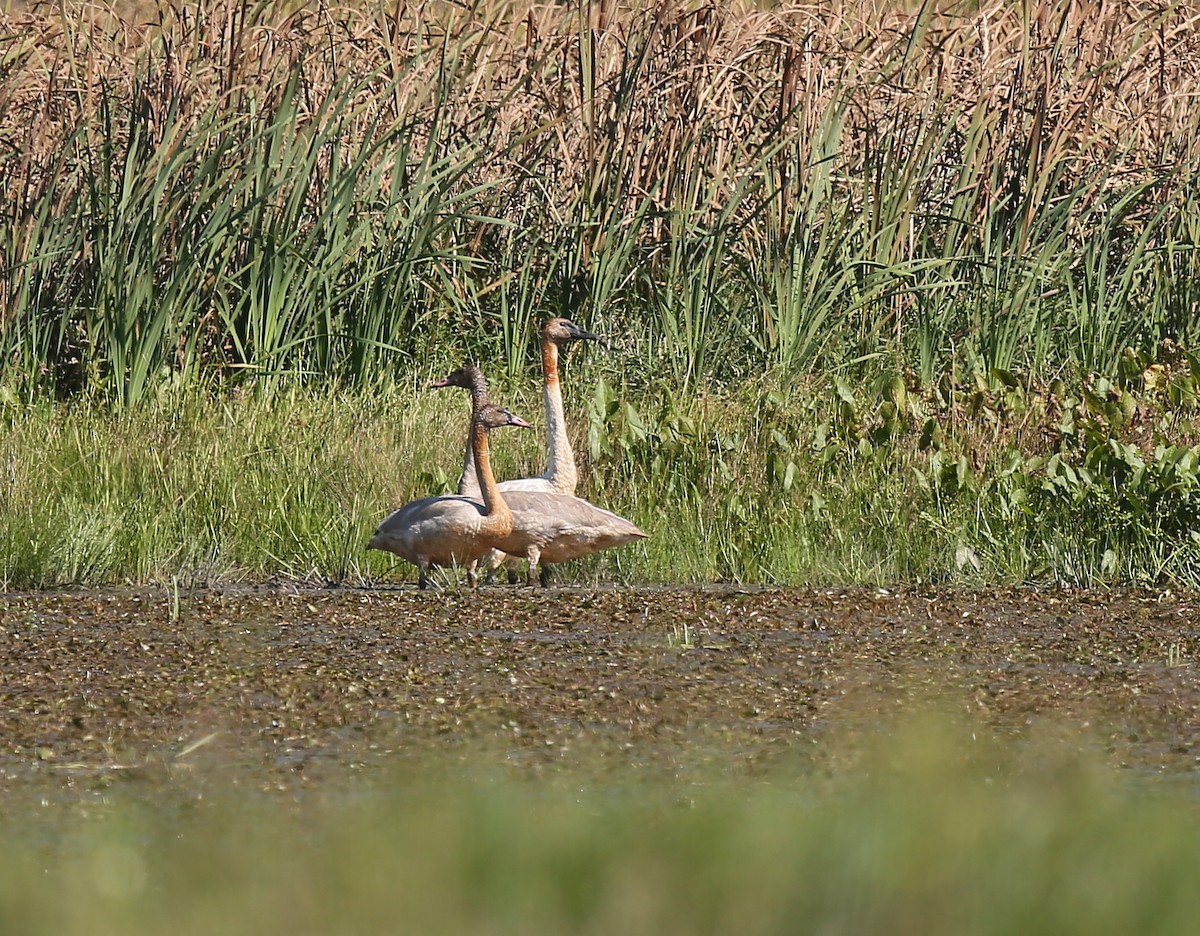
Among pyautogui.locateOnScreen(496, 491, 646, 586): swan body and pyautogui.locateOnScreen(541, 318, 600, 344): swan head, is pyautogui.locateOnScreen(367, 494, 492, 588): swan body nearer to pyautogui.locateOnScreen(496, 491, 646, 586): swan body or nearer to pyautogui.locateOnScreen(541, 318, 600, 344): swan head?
pyautogui.locateOnScreen(496, 491, 646, 586): swan body

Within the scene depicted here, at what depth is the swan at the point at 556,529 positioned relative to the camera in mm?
7000

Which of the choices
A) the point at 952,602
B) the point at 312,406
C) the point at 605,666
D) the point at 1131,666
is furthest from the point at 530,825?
the point at 312,406

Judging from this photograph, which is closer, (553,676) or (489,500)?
(553,676)

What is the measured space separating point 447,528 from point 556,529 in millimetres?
365

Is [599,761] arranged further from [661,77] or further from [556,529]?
[661,77]

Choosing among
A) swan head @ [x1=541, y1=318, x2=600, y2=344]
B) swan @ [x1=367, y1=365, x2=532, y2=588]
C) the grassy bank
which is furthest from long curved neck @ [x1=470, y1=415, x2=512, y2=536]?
swan head @ [x1=541, y1=318, x2=600, y2=344]

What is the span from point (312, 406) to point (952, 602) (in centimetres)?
272

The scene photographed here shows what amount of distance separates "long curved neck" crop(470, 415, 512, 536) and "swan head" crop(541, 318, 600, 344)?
98 centimetres

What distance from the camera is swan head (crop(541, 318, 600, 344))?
817 cm

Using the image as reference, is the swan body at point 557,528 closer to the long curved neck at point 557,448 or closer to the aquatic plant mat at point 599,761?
the aquatic plant mat at point 599,761

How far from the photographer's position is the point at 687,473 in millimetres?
7840

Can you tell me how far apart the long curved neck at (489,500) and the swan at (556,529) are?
0.05ft

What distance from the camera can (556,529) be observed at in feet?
23.0

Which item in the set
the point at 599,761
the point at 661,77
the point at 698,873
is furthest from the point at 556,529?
the point at 698,873
